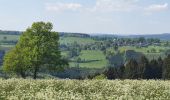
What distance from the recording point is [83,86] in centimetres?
2270

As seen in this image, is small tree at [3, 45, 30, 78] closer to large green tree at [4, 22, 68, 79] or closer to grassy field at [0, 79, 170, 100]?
large green tree at [4, 22, 68, 79]

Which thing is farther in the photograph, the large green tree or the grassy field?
the large green tree

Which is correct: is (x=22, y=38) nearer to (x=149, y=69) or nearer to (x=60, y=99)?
(x=60, y=99)

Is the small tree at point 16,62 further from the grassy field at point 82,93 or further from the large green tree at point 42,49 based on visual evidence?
the grassy field at point 82,93

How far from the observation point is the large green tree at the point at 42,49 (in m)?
69.0

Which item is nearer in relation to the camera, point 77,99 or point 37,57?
point 77,99

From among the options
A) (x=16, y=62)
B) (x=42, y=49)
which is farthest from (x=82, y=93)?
(x=16, y=62)

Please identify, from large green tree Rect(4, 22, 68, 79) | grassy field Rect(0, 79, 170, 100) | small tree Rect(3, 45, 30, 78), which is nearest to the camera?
grassy field Rect(0, 79, 170, 100)

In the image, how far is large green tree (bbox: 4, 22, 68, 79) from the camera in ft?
226

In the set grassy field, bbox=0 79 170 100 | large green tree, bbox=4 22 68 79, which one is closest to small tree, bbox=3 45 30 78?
large green tree, bbox=4 22 68 79

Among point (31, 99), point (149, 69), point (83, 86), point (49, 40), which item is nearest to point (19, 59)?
point (49, 40)

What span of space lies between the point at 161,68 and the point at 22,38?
225ft

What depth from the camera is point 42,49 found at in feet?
230

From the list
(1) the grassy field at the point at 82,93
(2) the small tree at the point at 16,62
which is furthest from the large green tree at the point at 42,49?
(1) the grassy field at the point at 82,93
